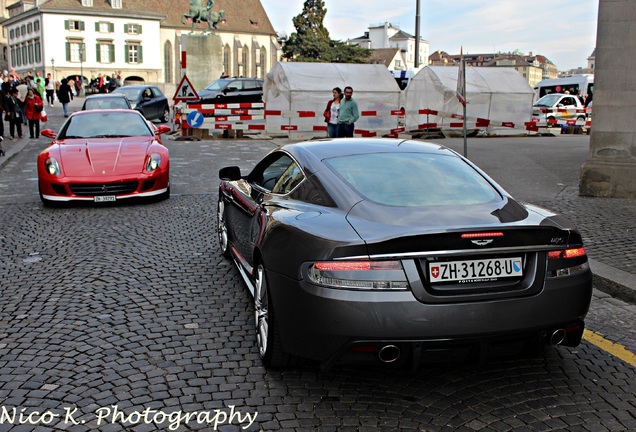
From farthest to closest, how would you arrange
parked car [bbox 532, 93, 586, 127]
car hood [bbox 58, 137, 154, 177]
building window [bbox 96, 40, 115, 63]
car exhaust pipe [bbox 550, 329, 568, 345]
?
building window [bbox 96, 40, 115, 63], parked car [bbox 532, 93, 586, 127], car hood [bbox 58, 137, 154, 177], car exhaust pipe [bbox 550, 329, 568, 345]

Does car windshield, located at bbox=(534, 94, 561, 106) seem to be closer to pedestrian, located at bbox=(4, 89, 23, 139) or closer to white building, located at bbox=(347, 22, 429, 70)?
pedestrian, located at bbox=(4, 89, 23, 139)

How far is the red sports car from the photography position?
9852 mm

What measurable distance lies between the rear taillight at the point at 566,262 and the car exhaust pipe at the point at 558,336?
0.30 metres

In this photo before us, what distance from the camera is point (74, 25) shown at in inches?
3521

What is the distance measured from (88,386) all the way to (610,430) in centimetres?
278

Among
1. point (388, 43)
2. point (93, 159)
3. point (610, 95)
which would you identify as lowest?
point (93, 159)

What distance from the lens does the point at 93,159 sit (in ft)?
33.2

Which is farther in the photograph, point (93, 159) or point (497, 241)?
point (93, 159)

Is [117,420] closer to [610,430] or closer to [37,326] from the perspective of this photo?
[37,326]

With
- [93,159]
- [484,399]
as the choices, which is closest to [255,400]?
[484,399]

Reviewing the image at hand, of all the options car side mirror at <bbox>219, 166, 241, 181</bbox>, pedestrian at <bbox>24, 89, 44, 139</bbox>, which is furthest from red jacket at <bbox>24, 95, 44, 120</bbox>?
Answer: car side mirror at <bbox>219, 166, 241, 181</bbox>

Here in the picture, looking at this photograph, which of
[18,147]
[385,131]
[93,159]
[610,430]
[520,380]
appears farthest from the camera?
[385,131]

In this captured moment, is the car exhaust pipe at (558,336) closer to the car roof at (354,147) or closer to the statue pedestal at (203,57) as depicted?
the car roof at (354,147)

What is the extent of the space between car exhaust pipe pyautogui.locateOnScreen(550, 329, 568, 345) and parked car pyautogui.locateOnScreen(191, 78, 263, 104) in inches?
1100
